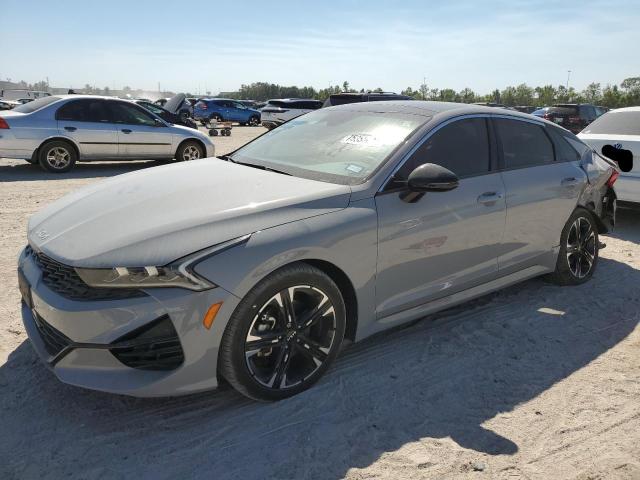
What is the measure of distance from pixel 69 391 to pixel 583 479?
2671mm

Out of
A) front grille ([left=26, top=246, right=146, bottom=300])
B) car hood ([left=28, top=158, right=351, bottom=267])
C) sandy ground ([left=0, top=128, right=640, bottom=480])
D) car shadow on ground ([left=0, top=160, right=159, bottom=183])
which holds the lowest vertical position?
sandy ground ([left=0, top=128, right=640, bottom=480])

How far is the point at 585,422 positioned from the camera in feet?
9.36

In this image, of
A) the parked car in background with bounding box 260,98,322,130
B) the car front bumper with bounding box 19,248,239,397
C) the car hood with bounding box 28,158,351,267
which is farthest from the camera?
the parked car in background with bounding box 260,98,322,130

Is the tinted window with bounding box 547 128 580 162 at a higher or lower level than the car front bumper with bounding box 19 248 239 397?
higher

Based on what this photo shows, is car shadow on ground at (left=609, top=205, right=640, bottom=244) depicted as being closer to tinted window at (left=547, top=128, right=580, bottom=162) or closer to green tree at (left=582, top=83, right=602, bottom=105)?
tinted window at (left=547, top=128, right=580, bottom=162)

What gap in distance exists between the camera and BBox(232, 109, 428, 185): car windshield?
3385 mm

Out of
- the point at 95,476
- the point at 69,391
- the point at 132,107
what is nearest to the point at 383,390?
the point at 95,476

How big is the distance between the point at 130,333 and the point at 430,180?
6.04 feet

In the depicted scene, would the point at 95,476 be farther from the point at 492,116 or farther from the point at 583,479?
the point at 492,116

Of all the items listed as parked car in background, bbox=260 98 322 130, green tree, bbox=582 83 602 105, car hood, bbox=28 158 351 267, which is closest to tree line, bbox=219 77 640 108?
green tree, bbox=582 83 602 105

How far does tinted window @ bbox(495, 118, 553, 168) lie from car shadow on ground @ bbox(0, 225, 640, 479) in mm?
1327

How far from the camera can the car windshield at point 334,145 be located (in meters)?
3.38

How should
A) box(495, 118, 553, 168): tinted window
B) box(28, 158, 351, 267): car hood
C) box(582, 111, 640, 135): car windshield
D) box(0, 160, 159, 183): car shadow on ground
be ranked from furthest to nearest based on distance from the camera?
1. box(0, 160, 159, 183): car shadow on ground
2. box(582, 111, 640, 135): car windshield
3. box(495, 118, 553, 168): tinted window
4. box(28, 158, 351, 267): car hood

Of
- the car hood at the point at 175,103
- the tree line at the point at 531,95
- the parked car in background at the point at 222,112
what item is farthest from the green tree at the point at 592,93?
the car hood at the point at 175,103
